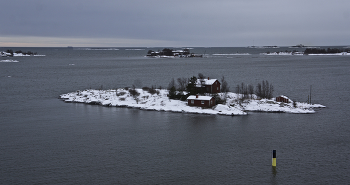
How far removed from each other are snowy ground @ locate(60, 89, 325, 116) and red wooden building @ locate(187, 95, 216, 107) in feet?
2.88

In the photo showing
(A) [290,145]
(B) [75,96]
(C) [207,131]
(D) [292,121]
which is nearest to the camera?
(A) [290,145]

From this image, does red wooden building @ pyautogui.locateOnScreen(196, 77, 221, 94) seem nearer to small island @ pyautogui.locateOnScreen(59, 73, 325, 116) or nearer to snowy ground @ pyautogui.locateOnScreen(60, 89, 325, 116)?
small island @ pyautogui.locateOnScreen(59, 73, 325, 116)

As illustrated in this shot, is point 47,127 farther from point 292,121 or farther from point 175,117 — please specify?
point 292,121

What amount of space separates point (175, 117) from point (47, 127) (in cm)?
1494

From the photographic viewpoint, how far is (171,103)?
45906mm

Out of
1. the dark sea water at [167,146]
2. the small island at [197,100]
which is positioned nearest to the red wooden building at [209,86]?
the small island at [197,100]

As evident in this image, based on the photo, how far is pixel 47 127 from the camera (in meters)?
35.1

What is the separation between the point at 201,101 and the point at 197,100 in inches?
22.6

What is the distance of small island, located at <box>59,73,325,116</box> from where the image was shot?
4312 cm

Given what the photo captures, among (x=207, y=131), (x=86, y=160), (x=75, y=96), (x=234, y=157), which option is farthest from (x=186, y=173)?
(x=75, y=96)

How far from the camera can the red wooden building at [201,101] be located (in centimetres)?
4397

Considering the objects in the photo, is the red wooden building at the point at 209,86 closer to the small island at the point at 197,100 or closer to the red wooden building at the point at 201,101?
the small island at the point at 197,100

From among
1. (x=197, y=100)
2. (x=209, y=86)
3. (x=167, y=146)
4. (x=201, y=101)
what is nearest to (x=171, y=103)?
(x=197, y=100)

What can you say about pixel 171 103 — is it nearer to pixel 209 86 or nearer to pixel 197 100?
pixel 197 100
